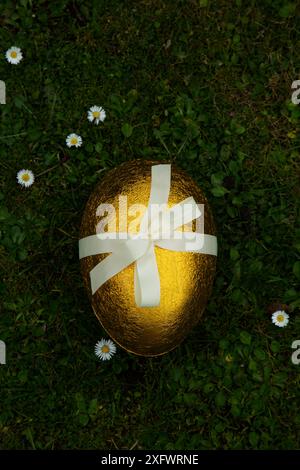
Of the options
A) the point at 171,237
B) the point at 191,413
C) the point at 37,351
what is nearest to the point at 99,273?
the point at 171,237

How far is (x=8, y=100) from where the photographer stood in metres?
2.59

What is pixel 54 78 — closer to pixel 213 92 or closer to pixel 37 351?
pixel 213 92

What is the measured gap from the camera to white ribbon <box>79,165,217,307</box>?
6.34ft

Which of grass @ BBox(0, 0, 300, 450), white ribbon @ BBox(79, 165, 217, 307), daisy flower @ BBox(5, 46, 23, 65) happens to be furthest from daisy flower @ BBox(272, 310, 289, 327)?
daisy flower @ BBox(5, 46, 23, 65)

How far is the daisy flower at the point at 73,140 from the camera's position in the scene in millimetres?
2543

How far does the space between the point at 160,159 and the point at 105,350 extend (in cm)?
84

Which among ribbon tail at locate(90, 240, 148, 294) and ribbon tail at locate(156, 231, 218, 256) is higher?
ribbon tail at locate(156, 231, 218, 256)

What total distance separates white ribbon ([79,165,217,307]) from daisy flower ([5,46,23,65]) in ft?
3.11

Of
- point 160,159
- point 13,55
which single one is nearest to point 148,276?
point 160,159

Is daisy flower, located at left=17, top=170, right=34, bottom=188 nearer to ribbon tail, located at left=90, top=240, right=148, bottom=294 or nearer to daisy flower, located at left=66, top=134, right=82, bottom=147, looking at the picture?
daisy flower, located at left=66, top=134, right=82, bottom=147

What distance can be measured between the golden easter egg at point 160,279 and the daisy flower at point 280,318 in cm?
44

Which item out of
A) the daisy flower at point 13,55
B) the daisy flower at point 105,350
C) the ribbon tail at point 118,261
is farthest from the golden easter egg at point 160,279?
the daisy flower at point 13,55

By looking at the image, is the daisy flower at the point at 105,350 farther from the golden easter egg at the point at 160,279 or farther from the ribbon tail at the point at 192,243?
the ribbon tail at the point at 192,243

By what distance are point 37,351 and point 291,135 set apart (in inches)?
56.9
